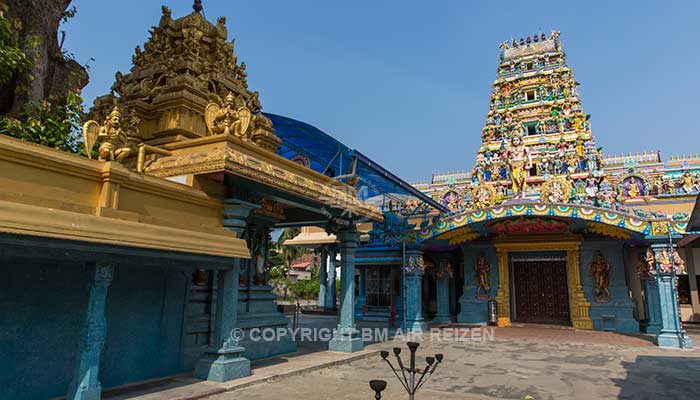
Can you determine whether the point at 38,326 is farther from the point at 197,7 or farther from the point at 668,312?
the point at 668,312

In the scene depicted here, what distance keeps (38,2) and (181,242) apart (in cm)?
702

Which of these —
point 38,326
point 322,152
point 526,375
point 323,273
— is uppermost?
point 322,152

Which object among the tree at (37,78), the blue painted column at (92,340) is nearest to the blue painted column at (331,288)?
the tree at (37,78)

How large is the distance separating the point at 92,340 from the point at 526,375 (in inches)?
281

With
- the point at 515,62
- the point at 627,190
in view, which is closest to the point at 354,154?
the point at 627,190

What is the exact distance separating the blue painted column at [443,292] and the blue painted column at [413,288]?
128 inches

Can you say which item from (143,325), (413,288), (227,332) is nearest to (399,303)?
(413,288)

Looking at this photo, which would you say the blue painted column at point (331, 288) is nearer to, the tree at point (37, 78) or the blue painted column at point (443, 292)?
the blue painted column at point (443, 292)

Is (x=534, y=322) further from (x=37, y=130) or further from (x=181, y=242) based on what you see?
(x=37, y=130)

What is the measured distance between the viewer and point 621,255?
16062mm

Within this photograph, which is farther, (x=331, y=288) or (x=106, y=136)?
(x=331, y=288)

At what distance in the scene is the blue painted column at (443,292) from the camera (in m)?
18.4

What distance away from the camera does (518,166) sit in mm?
16797

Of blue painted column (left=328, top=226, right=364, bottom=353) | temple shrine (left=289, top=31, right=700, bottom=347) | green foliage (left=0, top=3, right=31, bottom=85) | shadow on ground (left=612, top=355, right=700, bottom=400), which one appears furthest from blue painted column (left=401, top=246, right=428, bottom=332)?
green foliage (left=0, top=3, right=31, bottom=85)
